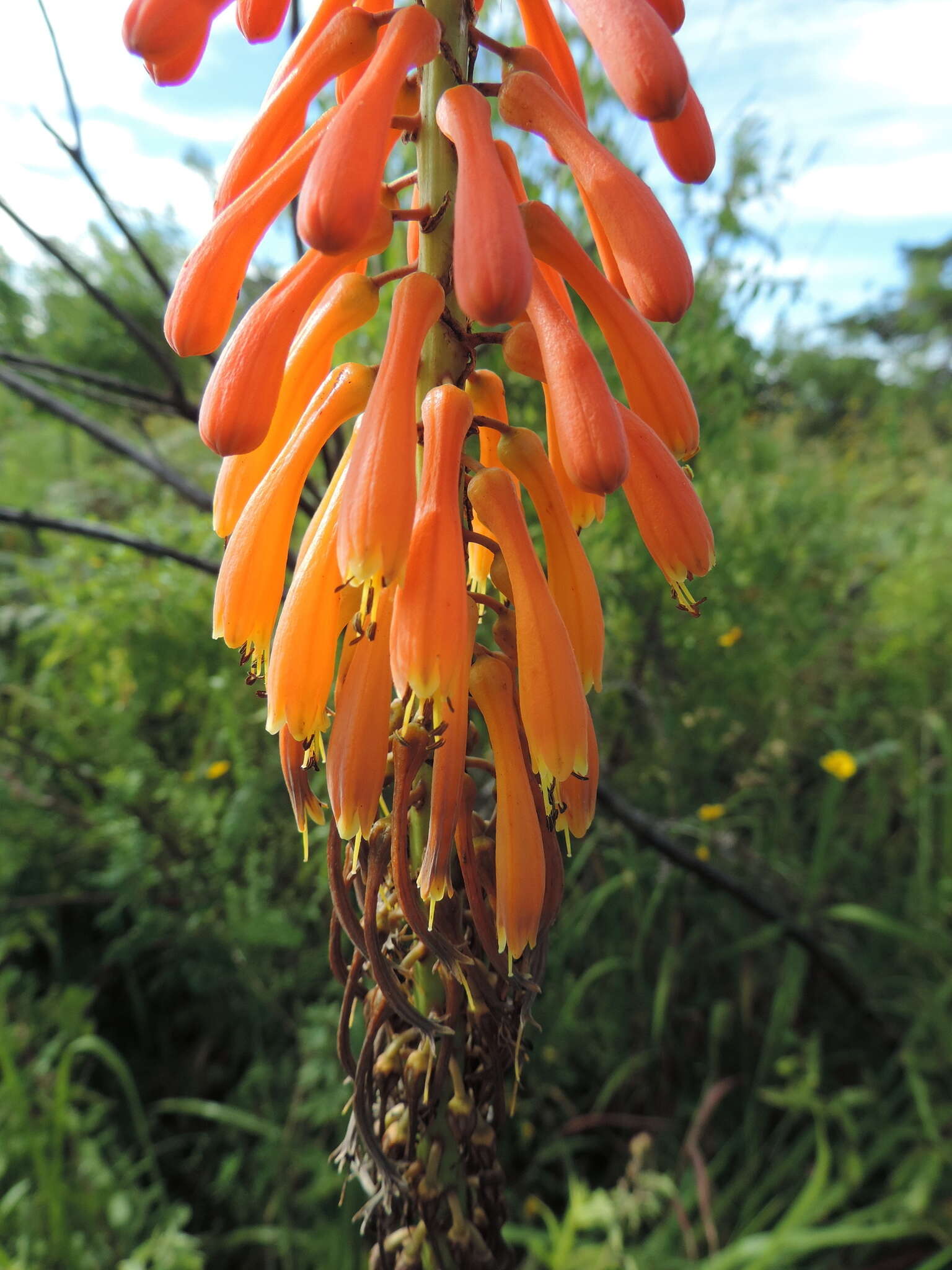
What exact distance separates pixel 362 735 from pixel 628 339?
0.68 m

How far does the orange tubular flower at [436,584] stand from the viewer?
993 mm

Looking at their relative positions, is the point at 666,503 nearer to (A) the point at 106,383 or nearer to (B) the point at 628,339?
(B) the point at 628,339

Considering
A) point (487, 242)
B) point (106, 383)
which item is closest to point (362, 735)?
point (487, 242)

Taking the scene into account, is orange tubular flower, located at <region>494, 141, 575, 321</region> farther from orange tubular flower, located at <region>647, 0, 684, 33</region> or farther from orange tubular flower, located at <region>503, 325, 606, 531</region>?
orange tubular flower, located at <region>647, 0, 684, 33</region>

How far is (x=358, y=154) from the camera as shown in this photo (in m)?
Result: 0.94

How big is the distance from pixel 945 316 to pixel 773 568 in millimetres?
22908

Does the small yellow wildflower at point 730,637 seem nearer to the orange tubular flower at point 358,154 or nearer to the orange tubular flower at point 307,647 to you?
the orange tubular flower at point 307,647

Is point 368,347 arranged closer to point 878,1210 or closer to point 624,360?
point 624,360

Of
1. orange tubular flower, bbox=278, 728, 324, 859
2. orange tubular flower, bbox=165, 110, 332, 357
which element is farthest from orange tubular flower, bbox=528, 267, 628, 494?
orange tubular flower, bbox=278, 728, 324, 859

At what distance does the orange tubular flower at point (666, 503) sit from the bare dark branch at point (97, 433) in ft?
5.46

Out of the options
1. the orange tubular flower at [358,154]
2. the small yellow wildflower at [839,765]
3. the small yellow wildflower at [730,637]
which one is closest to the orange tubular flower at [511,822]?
the orange tubular flower at [358,154]

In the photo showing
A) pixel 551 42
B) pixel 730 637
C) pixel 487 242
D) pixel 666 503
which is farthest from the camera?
pixel 730 637

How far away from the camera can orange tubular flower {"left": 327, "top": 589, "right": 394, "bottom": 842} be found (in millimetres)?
1074

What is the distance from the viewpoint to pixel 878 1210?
252 centimetres
